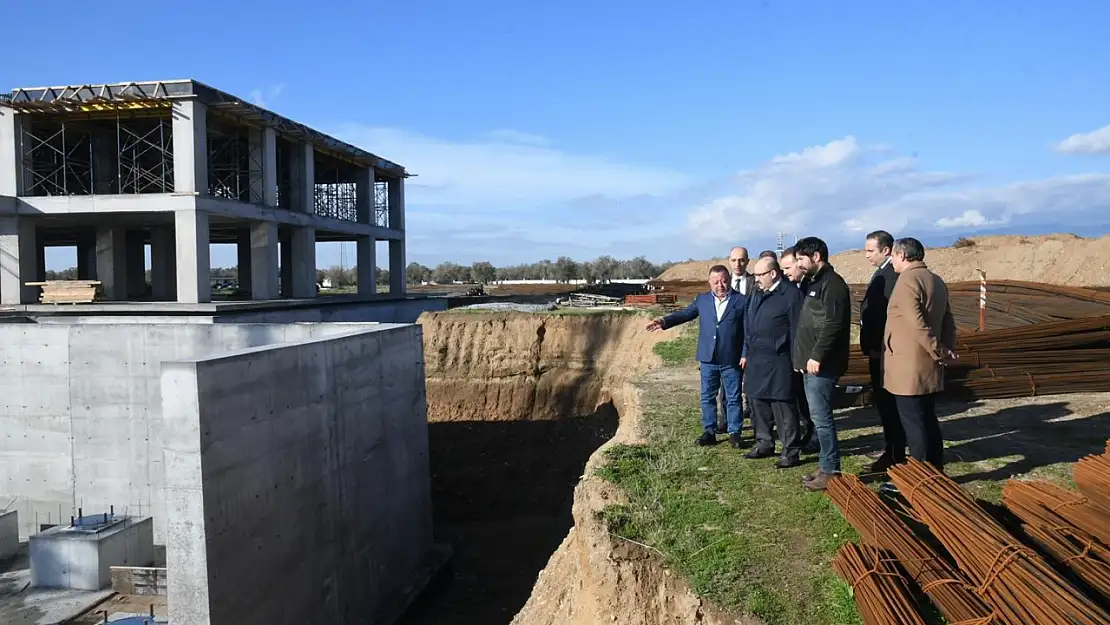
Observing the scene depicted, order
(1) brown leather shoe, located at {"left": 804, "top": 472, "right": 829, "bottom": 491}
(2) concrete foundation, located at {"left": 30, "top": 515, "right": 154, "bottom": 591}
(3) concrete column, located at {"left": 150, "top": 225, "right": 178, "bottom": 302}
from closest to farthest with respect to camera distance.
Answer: (1) brown leather shoe, located at {"left": 804, "top": 472, "right": 829, "bottom": 491}
(2) concrete foundation, located at {"left": 30, "top": 515, "right": 154, "bottom": 591}
(3) concrete column, located at {"left": 150, "top": 225, "right": 178, "bottom": 302}

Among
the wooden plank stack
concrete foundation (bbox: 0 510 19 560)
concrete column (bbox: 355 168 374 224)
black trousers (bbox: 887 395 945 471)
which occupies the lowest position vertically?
concrete foundation (bbox: 0 510 19 560)

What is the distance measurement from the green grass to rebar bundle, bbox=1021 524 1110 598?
942mm

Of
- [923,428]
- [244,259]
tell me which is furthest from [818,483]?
[244,259]

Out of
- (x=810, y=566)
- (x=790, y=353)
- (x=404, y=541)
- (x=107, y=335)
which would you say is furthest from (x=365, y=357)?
(x=810, y=566)

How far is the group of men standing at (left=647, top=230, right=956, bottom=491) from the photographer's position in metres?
4.66

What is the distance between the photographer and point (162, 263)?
27.4 metres

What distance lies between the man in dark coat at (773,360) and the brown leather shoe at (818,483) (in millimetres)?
580

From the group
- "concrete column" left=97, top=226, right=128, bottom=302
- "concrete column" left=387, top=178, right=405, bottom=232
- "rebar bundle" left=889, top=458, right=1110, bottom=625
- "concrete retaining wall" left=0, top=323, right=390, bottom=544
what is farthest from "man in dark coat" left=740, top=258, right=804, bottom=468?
"concrete column" left=387, top=178, right=405, bottom=232

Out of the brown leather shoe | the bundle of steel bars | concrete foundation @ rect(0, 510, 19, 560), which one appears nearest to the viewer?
the brown leather shoe

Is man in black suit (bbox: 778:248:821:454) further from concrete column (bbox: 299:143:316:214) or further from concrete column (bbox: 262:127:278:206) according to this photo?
concrete column (bbox: 299:143:316:214)

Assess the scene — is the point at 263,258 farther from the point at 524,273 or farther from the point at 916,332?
Answer: the point at 524,273

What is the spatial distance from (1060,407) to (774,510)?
4.94 meters

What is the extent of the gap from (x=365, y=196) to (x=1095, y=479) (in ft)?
95.7

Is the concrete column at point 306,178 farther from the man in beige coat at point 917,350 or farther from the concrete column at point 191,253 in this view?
the man in beige coat at point 917,350
